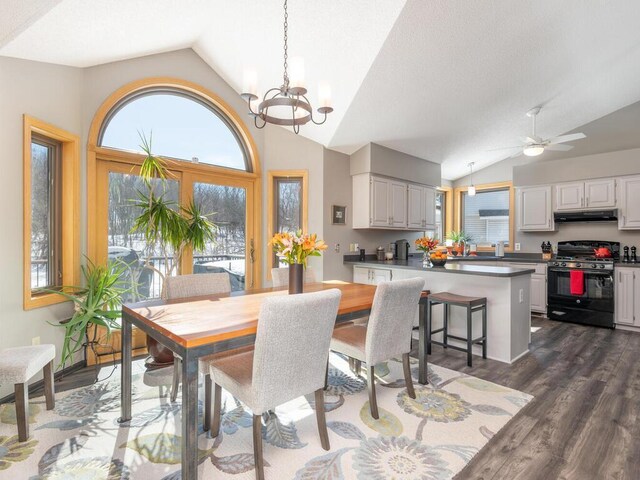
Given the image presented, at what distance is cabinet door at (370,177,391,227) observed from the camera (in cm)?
466

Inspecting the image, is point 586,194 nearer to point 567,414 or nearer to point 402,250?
point 402,250

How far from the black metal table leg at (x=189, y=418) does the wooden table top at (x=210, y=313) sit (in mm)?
103

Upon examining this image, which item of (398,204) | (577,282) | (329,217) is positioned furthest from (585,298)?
(329,217)

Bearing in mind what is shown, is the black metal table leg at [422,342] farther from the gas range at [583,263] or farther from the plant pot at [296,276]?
the gas range at [583,263]

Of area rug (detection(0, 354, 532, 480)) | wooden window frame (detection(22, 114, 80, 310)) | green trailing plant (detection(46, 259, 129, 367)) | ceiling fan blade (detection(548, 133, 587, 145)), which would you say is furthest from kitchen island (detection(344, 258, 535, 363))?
wooden window frame (detection(22, 114, 80, 310))

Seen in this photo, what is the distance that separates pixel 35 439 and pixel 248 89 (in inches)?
97.8

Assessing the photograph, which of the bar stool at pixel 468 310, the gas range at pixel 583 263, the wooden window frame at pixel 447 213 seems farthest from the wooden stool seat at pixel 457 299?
the wooden window frame at pixel 447 213

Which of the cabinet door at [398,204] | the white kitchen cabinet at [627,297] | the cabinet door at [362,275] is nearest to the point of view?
the white kitchen cabinet at [627,297]

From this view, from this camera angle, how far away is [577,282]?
4.65 metres

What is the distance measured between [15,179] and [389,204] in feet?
13.4

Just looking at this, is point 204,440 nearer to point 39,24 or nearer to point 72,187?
point 72,187

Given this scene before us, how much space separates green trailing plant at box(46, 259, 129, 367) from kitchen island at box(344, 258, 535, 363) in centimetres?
306

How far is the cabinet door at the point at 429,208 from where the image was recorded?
18.4 feet

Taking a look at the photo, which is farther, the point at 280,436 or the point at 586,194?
the point at 586,194
